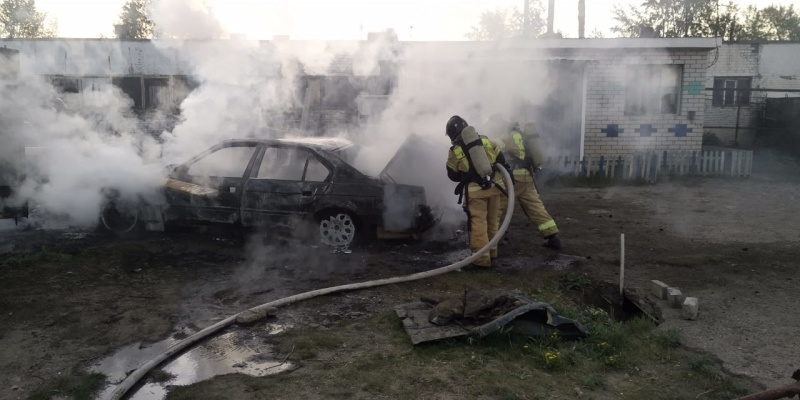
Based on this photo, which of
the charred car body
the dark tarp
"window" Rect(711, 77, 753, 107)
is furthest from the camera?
"window" Rect(711, 77, 753, 107)

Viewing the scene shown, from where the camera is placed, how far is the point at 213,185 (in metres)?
7.25

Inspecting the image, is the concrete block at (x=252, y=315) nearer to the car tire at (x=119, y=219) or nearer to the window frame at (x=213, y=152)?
the window frame at (x=213, y=152)

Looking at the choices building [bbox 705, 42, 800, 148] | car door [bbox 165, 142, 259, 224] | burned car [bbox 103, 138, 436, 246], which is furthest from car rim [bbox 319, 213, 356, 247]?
building [bbox 705, 42, 800, 148]

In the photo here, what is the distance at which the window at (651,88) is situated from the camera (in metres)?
14.9

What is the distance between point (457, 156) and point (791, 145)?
15.8 metres

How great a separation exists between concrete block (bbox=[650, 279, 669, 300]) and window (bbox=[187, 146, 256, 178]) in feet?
15.9

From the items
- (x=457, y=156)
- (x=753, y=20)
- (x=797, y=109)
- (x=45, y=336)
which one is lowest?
(x=45, y=336)

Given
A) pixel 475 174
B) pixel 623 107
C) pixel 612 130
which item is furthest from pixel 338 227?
pixel 623 107

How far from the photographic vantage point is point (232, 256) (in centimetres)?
686

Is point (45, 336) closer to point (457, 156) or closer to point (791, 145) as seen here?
point (457, 156)

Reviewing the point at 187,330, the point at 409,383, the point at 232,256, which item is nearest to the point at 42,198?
the point at 232,256

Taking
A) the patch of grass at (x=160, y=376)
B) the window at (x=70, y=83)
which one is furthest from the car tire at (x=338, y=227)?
the window at (x=70, y=83)

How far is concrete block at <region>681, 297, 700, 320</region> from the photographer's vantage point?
4836 millimetres

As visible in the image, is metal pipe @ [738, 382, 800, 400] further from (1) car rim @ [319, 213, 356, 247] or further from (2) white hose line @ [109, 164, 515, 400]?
(1) car rim @ [319, 213, 356, 247]
